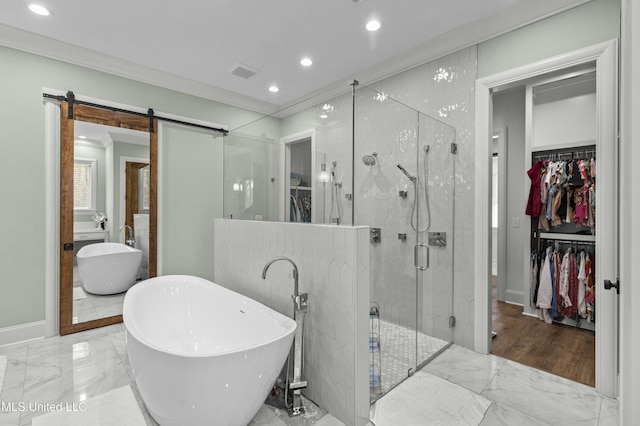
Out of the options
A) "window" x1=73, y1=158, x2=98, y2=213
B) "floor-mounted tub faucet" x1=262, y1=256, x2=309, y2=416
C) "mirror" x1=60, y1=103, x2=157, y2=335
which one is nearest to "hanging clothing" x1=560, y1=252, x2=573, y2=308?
"floor-mounted tub faucet" x1=262, y1=256, x2=309, y2=416

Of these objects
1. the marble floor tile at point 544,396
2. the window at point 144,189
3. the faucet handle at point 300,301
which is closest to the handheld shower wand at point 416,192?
the faucet handle at point 300,301

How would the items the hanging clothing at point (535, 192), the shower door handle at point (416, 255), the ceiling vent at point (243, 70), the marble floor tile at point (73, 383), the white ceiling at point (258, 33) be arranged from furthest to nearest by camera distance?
1. the hanging clothing at point (535, 192)
2. the ceiling vent at point (243, 70)
3. the shower door handle at point (416, 255)
4. the white ceiling at point (258, 33)
5. the marble floor tile at point (73, 383)

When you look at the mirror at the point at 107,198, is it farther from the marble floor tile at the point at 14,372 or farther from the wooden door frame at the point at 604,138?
the wooden door frame at the point at 604,138

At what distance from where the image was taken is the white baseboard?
2600 mm

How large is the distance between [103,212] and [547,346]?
4.25 meters

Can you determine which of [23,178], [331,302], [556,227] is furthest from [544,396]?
[23,178]

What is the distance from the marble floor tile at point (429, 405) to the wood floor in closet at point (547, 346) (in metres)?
0.77

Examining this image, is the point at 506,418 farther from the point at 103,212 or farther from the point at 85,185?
the point at 85,185

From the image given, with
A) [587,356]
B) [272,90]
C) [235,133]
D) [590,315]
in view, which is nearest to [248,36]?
[235,133]

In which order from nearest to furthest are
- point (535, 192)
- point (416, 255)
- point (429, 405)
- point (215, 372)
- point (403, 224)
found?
point (215, 372)
point (429, 405)
point (403, 224)
point (416, 255)
point (535, 192)

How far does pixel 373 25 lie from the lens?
7.93 ft

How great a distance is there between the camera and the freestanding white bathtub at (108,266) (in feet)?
9.71

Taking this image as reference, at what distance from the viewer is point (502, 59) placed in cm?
239

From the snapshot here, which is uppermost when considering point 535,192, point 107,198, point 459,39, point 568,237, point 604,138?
point 459,39
